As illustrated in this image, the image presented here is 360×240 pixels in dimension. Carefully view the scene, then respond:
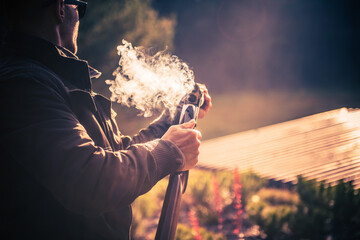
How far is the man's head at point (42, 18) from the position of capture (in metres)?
1.23

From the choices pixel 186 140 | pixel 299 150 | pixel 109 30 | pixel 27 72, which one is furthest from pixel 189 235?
pixel 299 150

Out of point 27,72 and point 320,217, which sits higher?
point 320,217

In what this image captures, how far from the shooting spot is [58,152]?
3.09ft

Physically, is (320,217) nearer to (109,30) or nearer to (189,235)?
(189,235)

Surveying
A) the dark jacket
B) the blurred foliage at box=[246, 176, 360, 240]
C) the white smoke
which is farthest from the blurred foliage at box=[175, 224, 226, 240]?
the dark jacket

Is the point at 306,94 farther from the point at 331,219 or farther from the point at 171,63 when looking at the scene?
the point at 171,63

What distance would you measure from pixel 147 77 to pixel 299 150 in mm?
4419

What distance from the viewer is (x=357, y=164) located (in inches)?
166

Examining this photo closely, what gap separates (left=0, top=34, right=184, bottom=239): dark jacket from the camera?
3.12ft

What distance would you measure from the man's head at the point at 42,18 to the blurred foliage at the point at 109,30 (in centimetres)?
268

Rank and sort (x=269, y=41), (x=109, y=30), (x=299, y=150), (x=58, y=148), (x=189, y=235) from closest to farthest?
1. (x=58, y=148)
2. (x=189, y=235)
3. (x=109, y=30)
4. (x=299, y=150)
5. (x=269, y=41)

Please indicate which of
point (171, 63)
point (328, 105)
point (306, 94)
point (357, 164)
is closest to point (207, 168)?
point (357, 164)

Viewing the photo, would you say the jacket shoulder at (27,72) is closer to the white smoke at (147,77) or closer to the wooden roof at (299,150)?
the white smoke at (147,77)

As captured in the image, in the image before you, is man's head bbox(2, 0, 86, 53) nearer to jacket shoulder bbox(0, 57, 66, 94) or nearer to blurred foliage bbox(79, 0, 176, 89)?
jacket shoulder bbox(0, 57, 66, 94)
